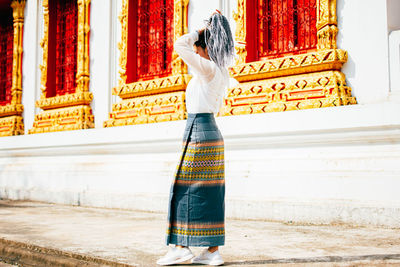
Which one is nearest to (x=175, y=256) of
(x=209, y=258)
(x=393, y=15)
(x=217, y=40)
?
(x=209, y=258)

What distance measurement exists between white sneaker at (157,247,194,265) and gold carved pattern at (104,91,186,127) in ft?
11.5

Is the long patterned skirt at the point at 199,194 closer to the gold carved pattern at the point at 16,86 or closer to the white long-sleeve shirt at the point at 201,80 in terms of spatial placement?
the white long-sleeve shirt at the point at 201,80

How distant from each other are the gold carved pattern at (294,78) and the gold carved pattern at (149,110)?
0.88 meters

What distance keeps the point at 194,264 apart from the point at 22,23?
307 inches

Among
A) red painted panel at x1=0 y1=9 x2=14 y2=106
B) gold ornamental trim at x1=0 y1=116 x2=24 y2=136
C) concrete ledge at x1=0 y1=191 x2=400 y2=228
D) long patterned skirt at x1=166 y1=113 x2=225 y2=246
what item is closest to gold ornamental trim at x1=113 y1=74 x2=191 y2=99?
concrete ledge at x1=0 y1=191 x2=400 y2=228

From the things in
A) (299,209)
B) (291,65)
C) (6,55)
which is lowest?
(299,209)

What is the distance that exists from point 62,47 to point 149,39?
2.26 m

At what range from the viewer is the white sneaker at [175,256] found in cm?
293

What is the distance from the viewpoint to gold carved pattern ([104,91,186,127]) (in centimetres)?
650

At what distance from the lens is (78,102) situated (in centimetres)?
791

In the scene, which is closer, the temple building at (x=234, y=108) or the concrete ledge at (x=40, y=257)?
the concrete ledge at (x=40, y=257)

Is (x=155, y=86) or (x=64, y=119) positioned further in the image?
(x=64, y=119)

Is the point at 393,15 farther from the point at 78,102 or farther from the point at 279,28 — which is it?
the point at 78,102

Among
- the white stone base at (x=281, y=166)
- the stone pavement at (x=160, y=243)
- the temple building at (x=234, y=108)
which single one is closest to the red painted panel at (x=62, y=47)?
the temple building at (x=234, y=108)
